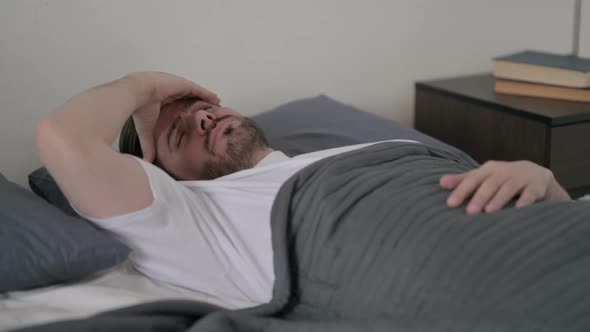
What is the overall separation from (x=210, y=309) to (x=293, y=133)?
74 cm

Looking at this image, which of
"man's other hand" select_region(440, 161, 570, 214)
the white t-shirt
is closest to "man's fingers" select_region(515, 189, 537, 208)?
"man's other hand" select_region(440, 161, 570, 214)

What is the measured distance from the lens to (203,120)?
1351 millimetres

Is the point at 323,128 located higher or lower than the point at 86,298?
higher

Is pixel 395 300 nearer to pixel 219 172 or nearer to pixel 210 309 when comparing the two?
pixel 210 309

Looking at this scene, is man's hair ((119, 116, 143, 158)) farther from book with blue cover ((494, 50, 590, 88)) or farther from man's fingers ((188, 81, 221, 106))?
book with blue cover ((494, 50, 590, 88))

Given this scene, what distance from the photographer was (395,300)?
3.09 feet

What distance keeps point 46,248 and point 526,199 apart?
2.48 feet

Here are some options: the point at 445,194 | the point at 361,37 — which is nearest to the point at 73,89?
the point at 361,37

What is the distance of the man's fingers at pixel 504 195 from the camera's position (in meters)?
1.02

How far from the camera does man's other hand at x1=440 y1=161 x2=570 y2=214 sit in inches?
40.5

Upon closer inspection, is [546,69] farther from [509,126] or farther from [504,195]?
[504,195]

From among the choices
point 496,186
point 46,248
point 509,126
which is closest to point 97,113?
point 46,248

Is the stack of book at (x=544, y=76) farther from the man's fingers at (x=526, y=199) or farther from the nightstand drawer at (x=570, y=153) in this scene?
the man's fingers at (x=526, y=199)

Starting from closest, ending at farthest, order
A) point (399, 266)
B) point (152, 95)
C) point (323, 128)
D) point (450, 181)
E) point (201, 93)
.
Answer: point (399, 266), point (450, 181), point (152, 95), point (201, 93), point (323, 128)
